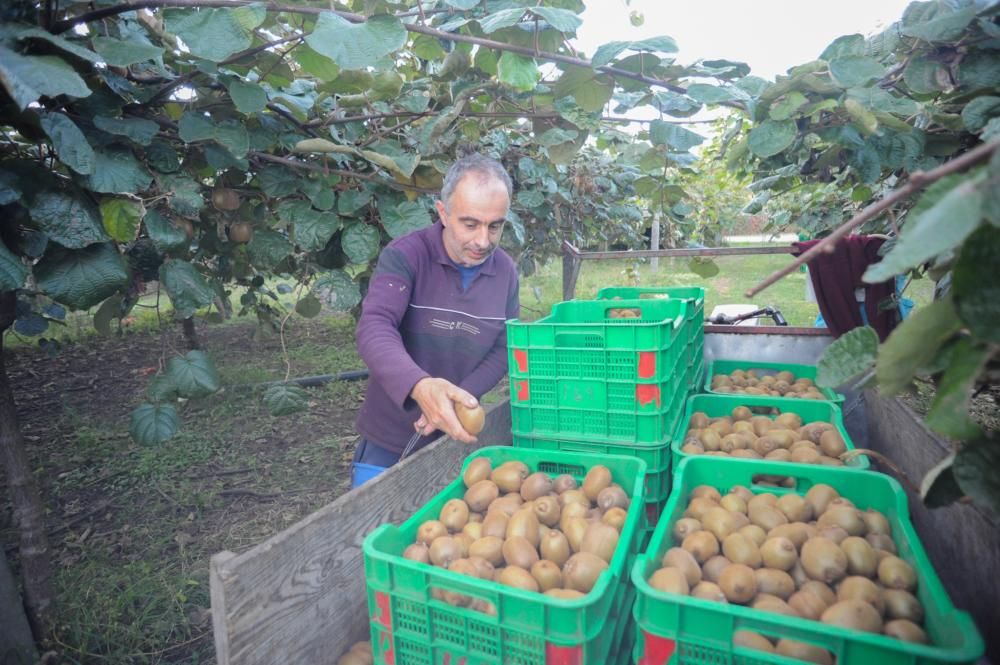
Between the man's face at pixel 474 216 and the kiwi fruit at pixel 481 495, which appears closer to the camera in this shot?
the kiwi fruit at pixel 481 495

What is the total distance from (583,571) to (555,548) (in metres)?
0.14

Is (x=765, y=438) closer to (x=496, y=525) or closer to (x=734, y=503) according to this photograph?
(x=734, y=503)

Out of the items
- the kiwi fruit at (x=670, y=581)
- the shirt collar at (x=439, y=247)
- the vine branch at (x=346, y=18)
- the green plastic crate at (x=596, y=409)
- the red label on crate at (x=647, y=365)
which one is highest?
the vine branch at (x=346, y=18)

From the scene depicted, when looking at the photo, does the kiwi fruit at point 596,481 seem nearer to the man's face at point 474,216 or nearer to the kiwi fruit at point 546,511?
the kiwi fruit at point 546,511

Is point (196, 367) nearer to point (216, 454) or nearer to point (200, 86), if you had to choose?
point (200, 86)

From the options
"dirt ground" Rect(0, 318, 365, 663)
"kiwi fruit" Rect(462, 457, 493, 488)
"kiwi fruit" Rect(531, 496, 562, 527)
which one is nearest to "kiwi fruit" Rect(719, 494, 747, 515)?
"kiwi fruit" Rect(531, 496, 562, 527)

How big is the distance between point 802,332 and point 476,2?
2.77 metres

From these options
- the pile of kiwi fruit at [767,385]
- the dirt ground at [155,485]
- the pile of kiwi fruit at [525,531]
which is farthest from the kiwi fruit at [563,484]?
the dirt ground at [155,485]

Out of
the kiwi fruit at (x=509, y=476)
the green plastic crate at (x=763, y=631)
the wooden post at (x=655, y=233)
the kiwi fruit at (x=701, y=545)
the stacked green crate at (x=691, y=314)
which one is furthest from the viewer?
the wooden post at (x=655, y=233)

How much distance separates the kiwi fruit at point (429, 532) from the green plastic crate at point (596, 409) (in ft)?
2.41

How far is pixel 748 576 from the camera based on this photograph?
1.29m

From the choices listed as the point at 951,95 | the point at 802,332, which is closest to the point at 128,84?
the point at 951,95

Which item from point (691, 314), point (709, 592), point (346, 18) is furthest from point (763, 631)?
point (691, 314)

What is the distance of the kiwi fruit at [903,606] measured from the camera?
116 cm
